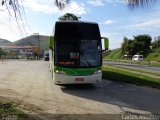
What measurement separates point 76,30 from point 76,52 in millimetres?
1095

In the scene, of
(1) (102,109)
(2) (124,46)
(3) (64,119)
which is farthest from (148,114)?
(2) (124,46)

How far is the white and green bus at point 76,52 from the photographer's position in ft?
61.2

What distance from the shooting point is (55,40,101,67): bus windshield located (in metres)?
18.8

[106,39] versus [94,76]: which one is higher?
[106,39]

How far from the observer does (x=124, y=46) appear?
10944 cm

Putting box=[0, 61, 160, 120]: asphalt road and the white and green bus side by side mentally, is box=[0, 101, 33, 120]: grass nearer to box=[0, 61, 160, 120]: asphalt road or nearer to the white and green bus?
box=[0, 61, 160, 120]: asphalt road

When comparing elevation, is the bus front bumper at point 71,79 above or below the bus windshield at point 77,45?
below

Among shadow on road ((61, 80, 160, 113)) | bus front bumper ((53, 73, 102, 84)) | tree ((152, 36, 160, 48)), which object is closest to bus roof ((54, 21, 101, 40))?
bus front bumper ((53, 73, 102, 84))

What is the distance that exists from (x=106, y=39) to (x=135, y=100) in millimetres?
4767

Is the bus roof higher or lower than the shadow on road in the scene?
higher

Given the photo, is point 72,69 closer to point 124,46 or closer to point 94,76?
point 94,76

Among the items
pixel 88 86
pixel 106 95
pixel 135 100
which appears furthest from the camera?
pixel 88 86

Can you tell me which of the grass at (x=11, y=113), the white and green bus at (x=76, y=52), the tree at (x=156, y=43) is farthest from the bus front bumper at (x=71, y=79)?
the tree at (x=156, y=43)

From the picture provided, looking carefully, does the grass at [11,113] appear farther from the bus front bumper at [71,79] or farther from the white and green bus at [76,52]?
the white and green bus at [76,52]
